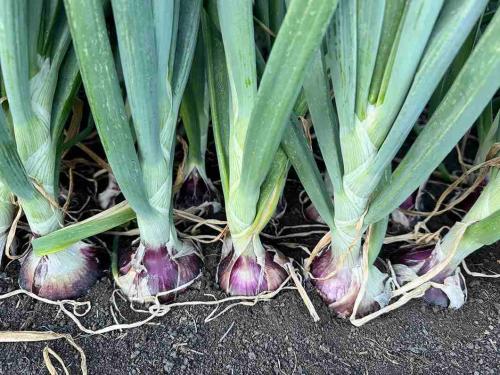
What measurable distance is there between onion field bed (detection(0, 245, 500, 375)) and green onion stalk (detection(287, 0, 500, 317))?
0.27 feet

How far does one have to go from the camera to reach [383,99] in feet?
2.26

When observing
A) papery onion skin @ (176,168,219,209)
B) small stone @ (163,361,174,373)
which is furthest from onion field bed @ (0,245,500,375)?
papery onion skin @ (176,168,219,209)

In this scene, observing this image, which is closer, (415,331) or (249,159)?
(249,159)

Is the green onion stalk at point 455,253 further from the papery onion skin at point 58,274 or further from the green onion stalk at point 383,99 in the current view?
the papery onion skin at point 58,274

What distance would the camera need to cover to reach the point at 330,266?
889 millimetres

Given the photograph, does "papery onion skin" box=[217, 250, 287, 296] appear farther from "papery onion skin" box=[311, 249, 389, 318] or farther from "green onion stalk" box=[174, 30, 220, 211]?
"green onion stalk" box=[174, 30, 220, 211]

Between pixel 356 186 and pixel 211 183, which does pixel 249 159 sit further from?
pixel 211 183

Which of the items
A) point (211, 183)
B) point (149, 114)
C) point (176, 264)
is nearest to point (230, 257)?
point (176, 264)

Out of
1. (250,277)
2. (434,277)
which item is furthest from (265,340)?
(434,277)

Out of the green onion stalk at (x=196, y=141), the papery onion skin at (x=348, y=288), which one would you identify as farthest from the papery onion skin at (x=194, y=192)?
the papery onion skin at (x=348, y=288)

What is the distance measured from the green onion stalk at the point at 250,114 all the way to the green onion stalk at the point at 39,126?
20 centimetres

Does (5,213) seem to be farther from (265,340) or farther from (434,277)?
(434,277)

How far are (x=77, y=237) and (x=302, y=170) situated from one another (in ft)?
1.05

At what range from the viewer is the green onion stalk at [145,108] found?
2.02ft
